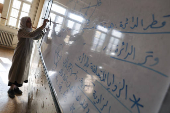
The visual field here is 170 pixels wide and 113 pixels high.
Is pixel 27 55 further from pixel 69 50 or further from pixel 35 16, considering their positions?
pixel 35 16

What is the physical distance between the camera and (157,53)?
1.11 feet

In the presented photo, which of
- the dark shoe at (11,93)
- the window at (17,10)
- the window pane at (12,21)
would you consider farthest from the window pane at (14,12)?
the dark shoe at (11,93)

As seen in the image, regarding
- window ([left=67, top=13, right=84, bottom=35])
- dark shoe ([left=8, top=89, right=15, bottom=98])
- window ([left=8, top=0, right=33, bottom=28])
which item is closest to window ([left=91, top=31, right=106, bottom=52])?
window ([left=67, top=13, right=84, bottom=35])

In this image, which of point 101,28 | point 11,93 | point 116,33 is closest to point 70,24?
point 101,28

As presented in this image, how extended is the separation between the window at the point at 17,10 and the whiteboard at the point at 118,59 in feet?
17.0

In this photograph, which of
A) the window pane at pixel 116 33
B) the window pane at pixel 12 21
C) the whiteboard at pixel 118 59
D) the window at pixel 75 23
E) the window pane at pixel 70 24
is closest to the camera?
the whiteboard at pixel 118 59

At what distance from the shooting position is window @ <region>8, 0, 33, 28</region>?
5.07 metres

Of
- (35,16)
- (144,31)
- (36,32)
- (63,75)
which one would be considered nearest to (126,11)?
(144,31)

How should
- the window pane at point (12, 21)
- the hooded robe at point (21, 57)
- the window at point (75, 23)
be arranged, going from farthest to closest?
1. the window pane at point (12, 21)
2. the hooded robe at point (21, 57)
3. the window at point (75, 23)

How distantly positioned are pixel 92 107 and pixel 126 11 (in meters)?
0.41

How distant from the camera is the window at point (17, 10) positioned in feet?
16.6

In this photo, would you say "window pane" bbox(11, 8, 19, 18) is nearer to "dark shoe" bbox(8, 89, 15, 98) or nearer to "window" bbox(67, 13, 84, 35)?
"dark shoe" bbox(8, 89, 15, 98)

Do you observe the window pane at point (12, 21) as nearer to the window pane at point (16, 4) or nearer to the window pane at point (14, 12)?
the window pane at point (14, 12)

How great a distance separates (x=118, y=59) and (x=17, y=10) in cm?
→ 575
